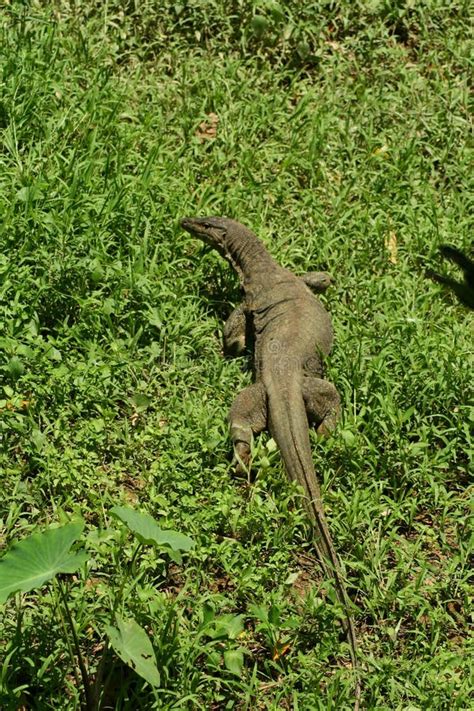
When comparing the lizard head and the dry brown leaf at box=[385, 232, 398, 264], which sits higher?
the dry brown leaf at box=[385, 232, 398, 264]

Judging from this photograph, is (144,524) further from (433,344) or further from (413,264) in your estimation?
(413,264)

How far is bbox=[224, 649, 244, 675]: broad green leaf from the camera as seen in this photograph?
4719 mm

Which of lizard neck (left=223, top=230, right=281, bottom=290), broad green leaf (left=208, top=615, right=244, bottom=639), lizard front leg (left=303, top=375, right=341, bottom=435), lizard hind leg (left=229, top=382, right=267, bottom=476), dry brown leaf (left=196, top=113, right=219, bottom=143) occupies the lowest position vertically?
broad green leaf (left=208, top=615, right=244, bottom=639)

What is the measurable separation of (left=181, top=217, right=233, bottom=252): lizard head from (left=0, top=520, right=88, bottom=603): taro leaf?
127 inches

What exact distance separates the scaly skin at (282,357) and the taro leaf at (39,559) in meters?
1.51

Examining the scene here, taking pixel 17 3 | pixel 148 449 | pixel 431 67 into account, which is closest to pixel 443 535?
pixel 148 449

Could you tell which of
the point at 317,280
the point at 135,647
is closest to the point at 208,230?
the point at 317,280

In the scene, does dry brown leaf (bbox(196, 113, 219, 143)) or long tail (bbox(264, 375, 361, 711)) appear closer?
long tail (bbox(264, 375, 361, 711))

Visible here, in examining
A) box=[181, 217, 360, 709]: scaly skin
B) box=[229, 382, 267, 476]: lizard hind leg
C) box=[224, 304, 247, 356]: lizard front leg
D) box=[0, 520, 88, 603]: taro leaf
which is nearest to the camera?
box=[0, 520, 88, 603]: taro leaf

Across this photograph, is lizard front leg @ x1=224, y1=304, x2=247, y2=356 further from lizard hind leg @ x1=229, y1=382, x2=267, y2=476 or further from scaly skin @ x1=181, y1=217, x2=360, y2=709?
lizard hind leg @ x1=229, y1=382, x2=267, y2=476

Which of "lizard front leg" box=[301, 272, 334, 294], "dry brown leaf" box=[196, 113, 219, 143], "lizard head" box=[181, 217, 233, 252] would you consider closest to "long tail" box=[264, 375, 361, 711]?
"lizard front leg" box=[301, 272, 334, 294]

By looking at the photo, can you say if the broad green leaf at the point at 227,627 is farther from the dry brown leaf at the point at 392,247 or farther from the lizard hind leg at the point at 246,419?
the dry brown leaf at the point at 392,247

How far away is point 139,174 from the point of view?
7.41 m

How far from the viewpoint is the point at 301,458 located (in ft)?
19.1
